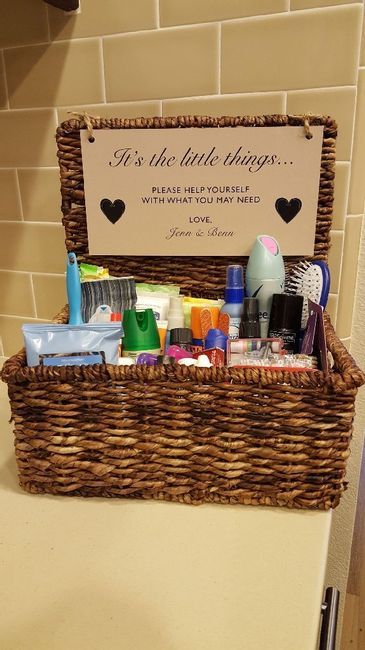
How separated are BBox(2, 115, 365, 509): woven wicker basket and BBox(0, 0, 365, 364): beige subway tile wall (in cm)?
33

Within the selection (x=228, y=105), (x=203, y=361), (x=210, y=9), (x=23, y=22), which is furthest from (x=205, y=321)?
(x=23, y=22)

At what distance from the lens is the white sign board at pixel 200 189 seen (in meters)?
0.63

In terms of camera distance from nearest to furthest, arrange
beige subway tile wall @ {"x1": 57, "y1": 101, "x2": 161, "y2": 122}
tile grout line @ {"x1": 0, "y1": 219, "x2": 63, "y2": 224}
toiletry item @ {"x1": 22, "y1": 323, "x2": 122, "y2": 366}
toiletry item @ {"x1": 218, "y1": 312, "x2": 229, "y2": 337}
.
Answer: toiletry item @ {"x1": 22, "y1": 323, "x2": 122, "y2": 366} < toiletry item @ {"x1": 218, "y1": 312, "x2": 229, "y2": 337} < beige subway tile wall @ {"x1": 57, "y1": 101, "x2": 161, "y2": 122} < tile grout line @ {"x1": 0, "y1": 219, "x2": 63, "y2": 224}

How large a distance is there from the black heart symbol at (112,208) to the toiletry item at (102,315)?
0.14m

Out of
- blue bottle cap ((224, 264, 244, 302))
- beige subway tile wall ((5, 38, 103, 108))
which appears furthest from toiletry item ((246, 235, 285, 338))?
beige subway tile wall ((5, 38, 103, 108))

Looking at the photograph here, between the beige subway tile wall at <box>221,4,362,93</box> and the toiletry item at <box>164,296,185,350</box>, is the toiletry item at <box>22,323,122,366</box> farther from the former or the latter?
the beige subway tile wall at <box>221,4,362,93</box>

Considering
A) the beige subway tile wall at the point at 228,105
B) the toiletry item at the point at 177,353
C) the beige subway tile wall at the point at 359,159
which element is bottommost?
the toiletry item at the point at 177,353

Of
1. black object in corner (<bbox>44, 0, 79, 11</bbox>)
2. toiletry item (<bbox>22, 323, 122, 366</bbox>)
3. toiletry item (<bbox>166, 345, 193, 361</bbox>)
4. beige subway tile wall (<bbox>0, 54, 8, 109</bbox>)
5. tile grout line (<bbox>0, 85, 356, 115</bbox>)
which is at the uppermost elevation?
black object in corner (<bbox>44, 0, 79, 11</bbox>)

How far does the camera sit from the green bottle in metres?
0.56

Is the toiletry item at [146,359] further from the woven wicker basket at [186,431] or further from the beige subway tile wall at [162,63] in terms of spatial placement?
the beige subway tile wall at [162,63]

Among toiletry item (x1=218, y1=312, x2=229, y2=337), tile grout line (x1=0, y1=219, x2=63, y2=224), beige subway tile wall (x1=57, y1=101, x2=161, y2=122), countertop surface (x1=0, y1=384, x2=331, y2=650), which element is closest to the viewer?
countertop surface (x1=0, y1=384, x2=331, y2=650)

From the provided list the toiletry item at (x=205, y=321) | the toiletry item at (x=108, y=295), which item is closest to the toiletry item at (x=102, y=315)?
the toiletry item at (x=108, y=295)

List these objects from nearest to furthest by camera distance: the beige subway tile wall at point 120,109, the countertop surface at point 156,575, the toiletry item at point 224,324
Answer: the countertop surface at point 156,575 < the toiletry item at point 224,324 < the beige subway tile wall at point 120,109

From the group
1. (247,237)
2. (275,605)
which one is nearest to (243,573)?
(275,605)
